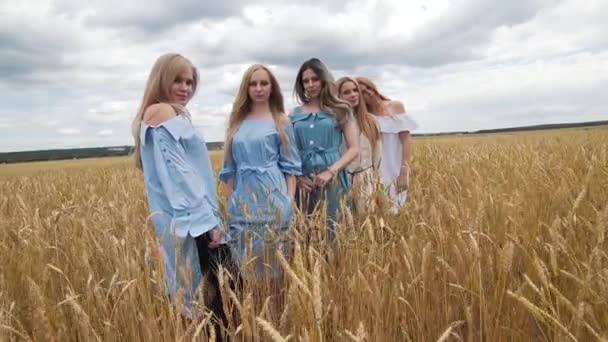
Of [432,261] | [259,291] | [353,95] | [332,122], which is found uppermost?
[353,95]

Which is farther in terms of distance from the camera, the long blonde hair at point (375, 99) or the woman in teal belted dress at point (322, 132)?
the long blonde hair at point (375, 99)

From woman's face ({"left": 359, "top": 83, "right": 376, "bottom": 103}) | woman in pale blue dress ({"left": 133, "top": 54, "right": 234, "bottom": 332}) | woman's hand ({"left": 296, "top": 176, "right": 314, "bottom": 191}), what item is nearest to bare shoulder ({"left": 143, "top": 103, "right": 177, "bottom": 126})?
woman in pale blue dress ({"left": 133, "top": 54, "right": 234, "bottom": 332})

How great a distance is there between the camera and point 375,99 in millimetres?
3504

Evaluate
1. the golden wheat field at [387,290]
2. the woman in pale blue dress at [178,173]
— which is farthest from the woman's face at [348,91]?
the woman in pale blue dress at [178,173]

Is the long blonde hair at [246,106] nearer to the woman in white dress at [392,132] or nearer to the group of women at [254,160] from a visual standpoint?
the group of women at [254,160]

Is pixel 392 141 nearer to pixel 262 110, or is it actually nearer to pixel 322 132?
pixel 322 132

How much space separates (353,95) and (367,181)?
30.7 inches

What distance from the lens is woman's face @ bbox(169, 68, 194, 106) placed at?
2025 millimetres

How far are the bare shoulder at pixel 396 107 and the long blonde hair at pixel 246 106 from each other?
1.16 m

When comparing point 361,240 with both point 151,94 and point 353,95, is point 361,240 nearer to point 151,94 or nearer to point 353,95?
point 151,94

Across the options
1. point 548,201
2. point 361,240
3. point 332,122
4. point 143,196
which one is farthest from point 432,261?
point 143,196

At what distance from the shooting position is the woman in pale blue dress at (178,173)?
1894 mm

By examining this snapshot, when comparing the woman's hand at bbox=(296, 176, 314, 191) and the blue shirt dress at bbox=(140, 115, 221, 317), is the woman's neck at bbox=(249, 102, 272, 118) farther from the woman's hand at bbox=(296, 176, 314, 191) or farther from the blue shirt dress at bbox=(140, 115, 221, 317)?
the blue shirt dress at bbox=(140, 115, 221, 317)

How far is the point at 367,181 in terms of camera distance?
2.59m
